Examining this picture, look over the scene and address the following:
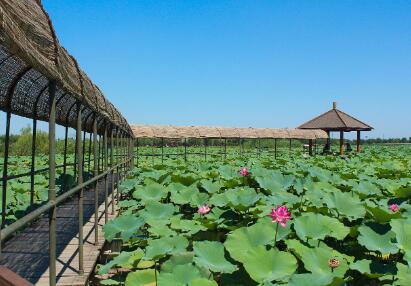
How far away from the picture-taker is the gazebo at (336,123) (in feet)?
73.3

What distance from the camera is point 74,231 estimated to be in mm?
4707

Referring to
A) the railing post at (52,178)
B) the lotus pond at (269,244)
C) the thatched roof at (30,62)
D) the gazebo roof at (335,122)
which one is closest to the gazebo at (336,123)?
the gazebo roof at (335,122)

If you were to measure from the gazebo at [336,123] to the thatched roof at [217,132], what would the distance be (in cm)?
146

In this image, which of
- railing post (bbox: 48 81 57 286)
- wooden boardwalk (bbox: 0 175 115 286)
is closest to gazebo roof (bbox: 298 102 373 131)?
→ wooden boardwalk (bbox: 0 175 115 286)

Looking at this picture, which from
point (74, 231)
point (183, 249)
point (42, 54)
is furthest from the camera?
point (74, 231)

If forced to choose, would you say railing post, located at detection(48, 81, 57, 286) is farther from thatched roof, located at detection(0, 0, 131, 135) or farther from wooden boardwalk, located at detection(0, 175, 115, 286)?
wooden boardwalk, located at detection(0, 175, 115, 286)

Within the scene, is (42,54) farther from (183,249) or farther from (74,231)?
(74,231)

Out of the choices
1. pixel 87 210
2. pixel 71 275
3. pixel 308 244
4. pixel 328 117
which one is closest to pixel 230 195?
pixel 308 244

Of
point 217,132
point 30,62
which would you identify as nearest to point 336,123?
point 217,132

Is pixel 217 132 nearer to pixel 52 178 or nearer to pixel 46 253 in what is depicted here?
pixel 46 253

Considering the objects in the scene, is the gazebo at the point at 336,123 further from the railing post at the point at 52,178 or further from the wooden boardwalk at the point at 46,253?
the railing post at the point at 52,178

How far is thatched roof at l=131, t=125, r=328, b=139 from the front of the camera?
762 inches

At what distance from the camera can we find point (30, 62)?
1.95 meters

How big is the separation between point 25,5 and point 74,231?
3.20m
